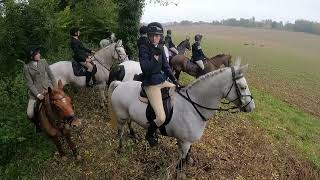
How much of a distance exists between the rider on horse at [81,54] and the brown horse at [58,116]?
3.60 m

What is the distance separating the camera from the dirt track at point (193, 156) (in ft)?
30.3

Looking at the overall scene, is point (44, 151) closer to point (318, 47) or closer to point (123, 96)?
point (123, 96)

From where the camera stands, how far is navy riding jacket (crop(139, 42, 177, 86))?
8133 millimetres

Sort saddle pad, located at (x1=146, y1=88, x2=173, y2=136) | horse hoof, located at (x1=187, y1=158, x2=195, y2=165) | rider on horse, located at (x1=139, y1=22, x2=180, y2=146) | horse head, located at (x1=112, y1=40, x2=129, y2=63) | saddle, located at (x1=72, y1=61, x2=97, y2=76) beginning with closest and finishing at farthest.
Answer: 1. rider on horse, located at (x1=139, y1=22, x2=180, y2=146)
2. saddle pad, located at (x1=146, y1=88, x2=173, y2=136)
3. horse hoof, located at (x1=187, y1=158, x2=195, y2=165)
4. saddle, located at (x1=72, y1=61, x2=97, y2=76)
5. horse head, located at (x1=112, y1=40, x2=129, y2=63)

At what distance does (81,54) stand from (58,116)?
14.2ft

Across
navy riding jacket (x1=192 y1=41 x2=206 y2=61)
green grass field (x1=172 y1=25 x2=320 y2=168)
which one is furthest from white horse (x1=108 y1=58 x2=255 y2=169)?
navy riding jacket (x1=192 y1=41 x2=206 y2=61)

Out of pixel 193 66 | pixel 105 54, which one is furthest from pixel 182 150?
pixel 193 66

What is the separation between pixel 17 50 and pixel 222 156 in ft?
28.1

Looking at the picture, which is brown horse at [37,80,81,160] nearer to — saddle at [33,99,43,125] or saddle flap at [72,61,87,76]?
saddle at [33,99,43,125]

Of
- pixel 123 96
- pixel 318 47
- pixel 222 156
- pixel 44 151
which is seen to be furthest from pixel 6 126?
pixel 318 47

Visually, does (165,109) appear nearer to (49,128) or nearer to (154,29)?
(154,29)

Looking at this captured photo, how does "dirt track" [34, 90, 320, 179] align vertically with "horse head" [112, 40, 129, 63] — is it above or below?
below

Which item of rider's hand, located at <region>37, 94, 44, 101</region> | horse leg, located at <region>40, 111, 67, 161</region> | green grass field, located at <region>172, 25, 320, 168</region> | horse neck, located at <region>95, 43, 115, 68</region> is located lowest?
green grass field, located at <region>172, 25, 320, 168</region>

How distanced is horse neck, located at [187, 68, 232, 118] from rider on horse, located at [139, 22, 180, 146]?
52 centimetres
